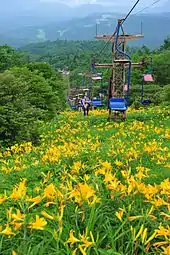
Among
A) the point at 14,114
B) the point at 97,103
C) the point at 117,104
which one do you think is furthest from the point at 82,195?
the point at 97,103

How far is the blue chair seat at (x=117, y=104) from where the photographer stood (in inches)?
534

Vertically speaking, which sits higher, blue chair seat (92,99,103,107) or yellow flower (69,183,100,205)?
yellow flower (69,183,100,205)

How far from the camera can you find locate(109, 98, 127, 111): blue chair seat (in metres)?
13.6

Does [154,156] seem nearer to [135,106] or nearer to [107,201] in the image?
[107,201]

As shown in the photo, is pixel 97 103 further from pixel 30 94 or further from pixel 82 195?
pixel 82 195

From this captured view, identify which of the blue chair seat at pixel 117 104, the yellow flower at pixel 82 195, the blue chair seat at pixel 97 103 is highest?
the yellow flower at pixel 82 195

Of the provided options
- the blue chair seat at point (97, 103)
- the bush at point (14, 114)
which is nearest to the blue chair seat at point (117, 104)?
the bush at point (14, 114)

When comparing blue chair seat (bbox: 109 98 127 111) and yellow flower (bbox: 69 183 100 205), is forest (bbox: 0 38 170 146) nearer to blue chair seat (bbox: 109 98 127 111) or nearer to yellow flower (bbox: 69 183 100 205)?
blue chair seat (bbox: 109 98 127 111)

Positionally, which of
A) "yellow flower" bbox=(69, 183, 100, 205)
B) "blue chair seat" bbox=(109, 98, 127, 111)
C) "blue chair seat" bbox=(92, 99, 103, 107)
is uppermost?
"yellow flower" bbox=(69, 183, 100, 205)

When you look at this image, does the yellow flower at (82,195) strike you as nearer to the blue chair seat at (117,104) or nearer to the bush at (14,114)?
the bush at (14,114)

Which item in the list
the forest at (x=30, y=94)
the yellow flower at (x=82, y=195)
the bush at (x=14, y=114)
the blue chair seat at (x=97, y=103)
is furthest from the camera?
the blue chair seat at (x=97, y=103)

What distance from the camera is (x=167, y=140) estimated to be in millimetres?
7562

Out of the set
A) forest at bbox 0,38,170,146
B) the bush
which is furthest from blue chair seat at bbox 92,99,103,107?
the bush

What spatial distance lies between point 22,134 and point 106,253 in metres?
9.80
